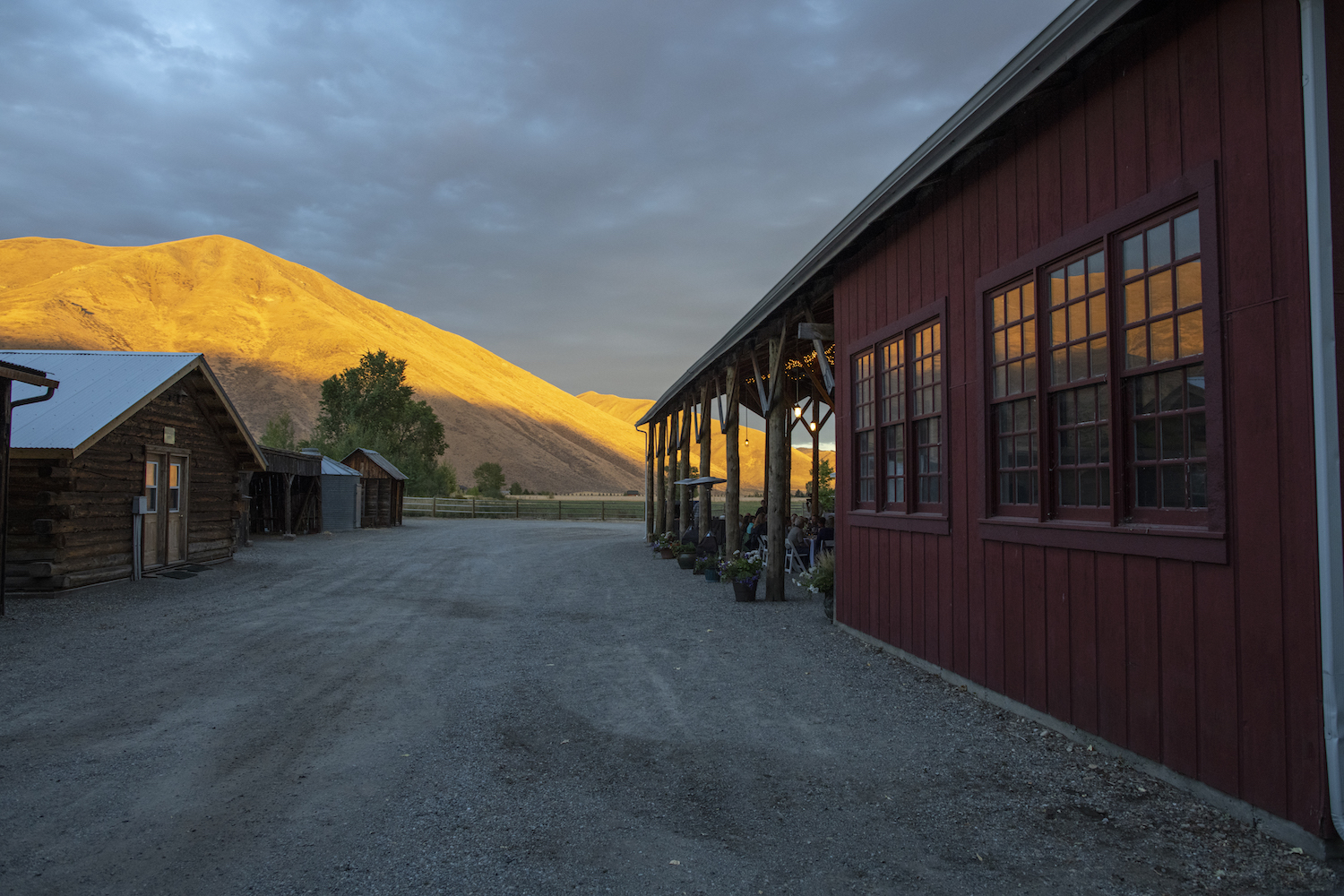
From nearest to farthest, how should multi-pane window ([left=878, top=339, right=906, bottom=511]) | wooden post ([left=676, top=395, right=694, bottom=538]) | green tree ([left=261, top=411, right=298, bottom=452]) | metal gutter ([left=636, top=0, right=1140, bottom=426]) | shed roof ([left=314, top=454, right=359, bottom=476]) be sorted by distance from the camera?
metal gutter ([left=636, top=0, right=1140, bottom=426])
multi-pane window ([left=878, top=339, right=906, bottom=511])
wooden post ([left=676, top=395, right=694, bottom=538])
shed roof ([left=314, top=454, right=359, bottom=476])
green tree ([left=261, top=411, right=298, bottom=452])

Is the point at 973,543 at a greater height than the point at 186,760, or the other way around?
the point at 973,543

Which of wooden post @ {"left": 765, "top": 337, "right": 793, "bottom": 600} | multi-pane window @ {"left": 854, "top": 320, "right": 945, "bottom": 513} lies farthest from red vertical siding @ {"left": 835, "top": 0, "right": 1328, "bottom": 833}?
wooden post @ {"left": 765, "top": 337, "right": 793, "bottom": 600}

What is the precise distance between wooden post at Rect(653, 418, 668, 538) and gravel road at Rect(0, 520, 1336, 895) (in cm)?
1358

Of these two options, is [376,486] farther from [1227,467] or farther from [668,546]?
[1227,467]

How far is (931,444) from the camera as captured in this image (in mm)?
6883

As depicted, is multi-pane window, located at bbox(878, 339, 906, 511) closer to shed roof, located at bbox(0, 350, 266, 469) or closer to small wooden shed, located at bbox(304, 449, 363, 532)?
shed roof, located at bbox(0, 350, 266, 469)

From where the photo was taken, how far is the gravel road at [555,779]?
3141mm

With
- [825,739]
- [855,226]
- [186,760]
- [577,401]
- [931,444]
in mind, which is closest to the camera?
[186,760]

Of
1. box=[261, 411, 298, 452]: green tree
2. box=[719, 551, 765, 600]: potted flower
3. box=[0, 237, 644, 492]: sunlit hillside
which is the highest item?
box=[0, 237, 644, 492]: sunlit hillside

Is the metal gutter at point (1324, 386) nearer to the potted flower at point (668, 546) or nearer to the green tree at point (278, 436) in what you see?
the potted flower at point (668, 546)

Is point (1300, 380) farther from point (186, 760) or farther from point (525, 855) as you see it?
point (186, 760)

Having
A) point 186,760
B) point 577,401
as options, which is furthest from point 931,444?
point 577,401

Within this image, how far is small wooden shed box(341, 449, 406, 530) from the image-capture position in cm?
3547

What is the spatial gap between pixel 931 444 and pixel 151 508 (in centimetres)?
1392
